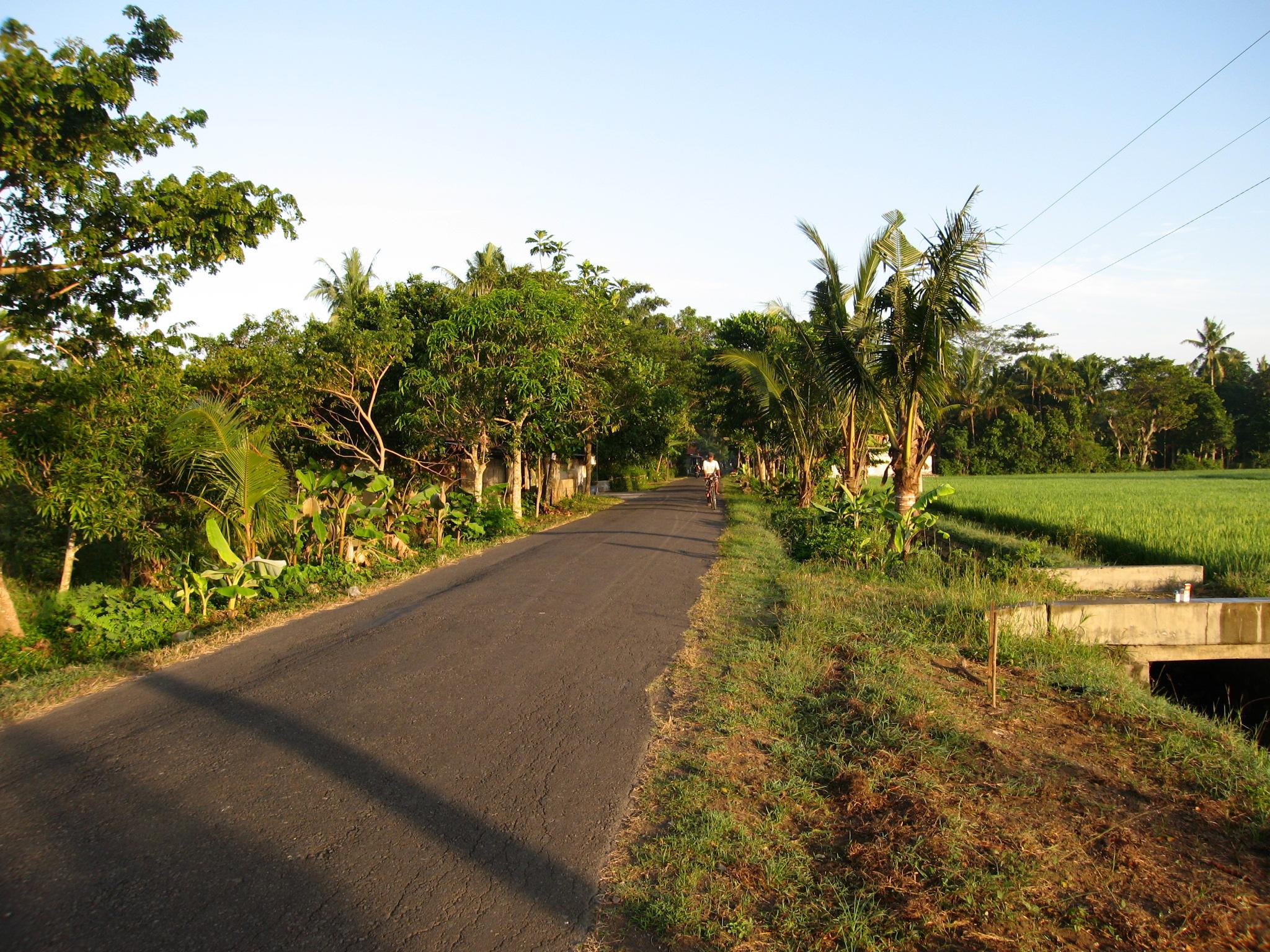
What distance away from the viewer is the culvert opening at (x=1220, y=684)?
9914mm

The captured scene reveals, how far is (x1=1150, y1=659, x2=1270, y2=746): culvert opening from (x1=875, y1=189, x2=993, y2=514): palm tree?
382cm

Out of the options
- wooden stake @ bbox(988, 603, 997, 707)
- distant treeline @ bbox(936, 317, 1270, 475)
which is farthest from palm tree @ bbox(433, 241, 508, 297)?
distant treeline @ bbox(936, 317, 1270, 475)

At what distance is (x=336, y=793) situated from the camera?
4418mm

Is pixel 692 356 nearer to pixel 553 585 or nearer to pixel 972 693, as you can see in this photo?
pixel 553 585

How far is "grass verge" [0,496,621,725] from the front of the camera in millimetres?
6160

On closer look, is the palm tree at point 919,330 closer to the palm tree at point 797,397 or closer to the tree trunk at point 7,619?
the palm tree at point 797,397

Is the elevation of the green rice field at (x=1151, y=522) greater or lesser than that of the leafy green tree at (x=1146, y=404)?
lesser

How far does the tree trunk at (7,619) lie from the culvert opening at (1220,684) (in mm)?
12802

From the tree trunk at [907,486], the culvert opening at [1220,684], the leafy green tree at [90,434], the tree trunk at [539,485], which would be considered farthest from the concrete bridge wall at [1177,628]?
the tree trunk at [539,485]

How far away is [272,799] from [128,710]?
88.0 inches

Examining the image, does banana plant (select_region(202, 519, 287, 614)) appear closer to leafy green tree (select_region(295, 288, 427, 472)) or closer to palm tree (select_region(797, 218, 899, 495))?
leafy green tree (select_region(295, 288, 427, 472))

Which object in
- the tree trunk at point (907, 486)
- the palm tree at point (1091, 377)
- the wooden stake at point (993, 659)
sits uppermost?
the palm tree at point (1091, 377)

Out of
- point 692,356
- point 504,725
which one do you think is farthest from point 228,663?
point 692,356

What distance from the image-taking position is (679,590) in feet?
34.9
